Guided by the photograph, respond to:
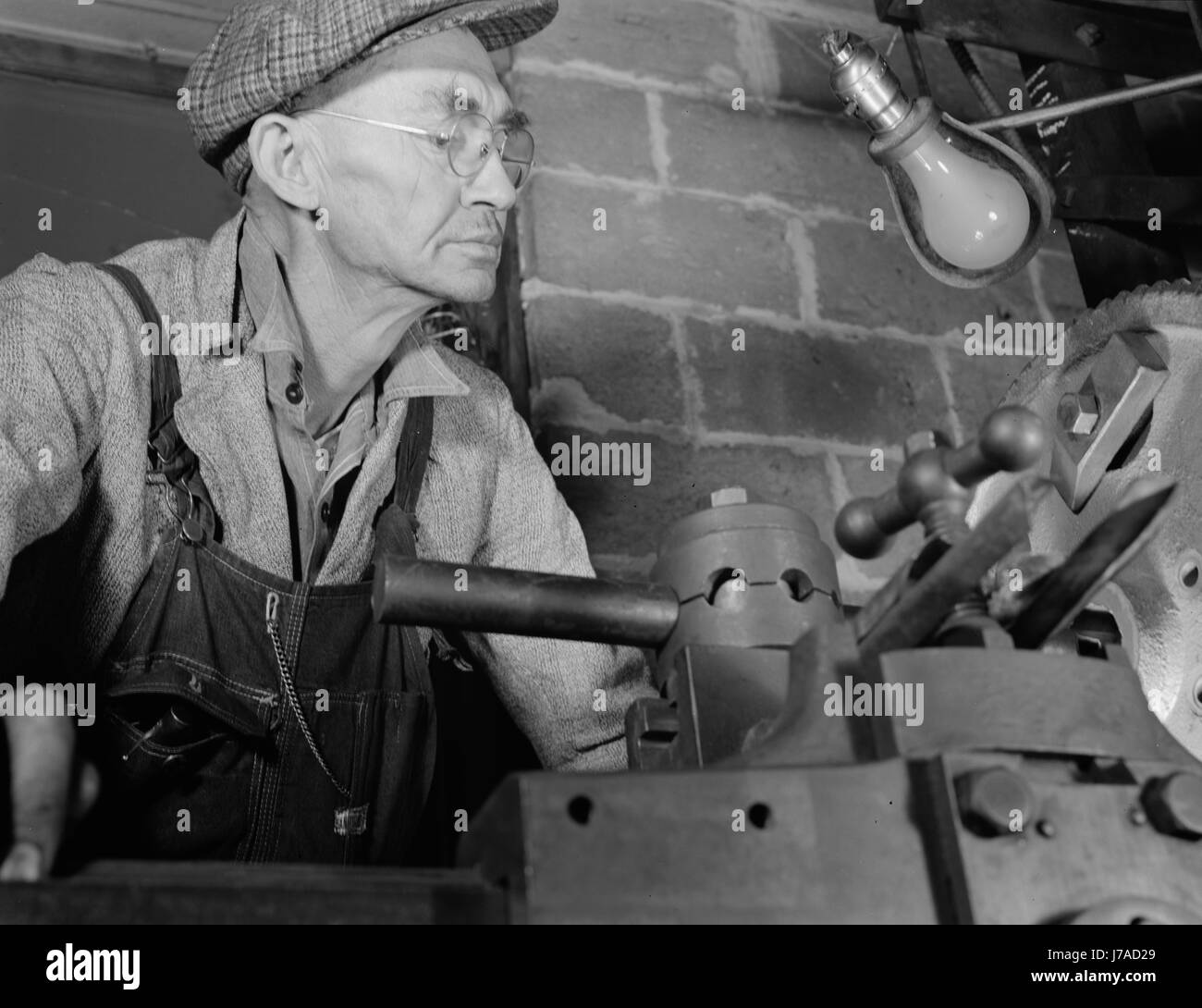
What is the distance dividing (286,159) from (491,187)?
0.24 meters

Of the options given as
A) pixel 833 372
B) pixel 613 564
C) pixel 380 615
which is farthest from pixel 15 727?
pixel 833 372

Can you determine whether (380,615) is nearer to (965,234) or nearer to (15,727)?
(15,727)

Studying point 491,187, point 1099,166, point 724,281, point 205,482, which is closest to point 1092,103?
point 1099,166

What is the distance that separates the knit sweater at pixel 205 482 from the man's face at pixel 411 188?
0.12 m

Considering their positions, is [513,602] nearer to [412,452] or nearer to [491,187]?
[412,452]

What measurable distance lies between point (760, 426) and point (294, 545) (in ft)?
2.35

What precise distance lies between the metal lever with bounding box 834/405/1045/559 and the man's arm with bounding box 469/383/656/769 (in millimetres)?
642

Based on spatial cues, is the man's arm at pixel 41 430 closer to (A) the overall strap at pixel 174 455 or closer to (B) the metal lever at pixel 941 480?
(A) the overall strap at pixel 174 455

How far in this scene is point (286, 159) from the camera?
1567 mm

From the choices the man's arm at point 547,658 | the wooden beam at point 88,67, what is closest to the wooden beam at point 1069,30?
the man's arm at point 547,658

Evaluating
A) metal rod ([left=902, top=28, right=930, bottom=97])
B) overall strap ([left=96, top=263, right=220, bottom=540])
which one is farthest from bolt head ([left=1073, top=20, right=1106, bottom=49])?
overall strap ([left=96, top=263, right=220, bottom=540])

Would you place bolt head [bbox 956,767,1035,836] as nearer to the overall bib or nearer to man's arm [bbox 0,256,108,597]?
man's arm [bbox 0,256,108,597]

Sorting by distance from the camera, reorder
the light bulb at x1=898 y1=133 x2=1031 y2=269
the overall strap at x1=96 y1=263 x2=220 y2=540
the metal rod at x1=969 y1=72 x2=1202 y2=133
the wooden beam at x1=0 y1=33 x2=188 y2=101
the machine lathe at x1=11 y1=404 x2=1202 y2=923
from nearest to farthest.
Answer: the machine lathe at x1=11 y1=404 x2=1202 y2=923, the overall strap at x1=96 y1=263 x2=220 y2=540, the light bulb at x1=898 y1=133 x2=1031 y2=269, the metal rod at x1=969 y1=72 x2=1202 y2=133, the wooden beam at x1=0 y1=33 x2=188 y2=101

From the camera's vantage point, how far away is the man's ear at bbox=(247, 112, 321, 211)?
1557 mm
